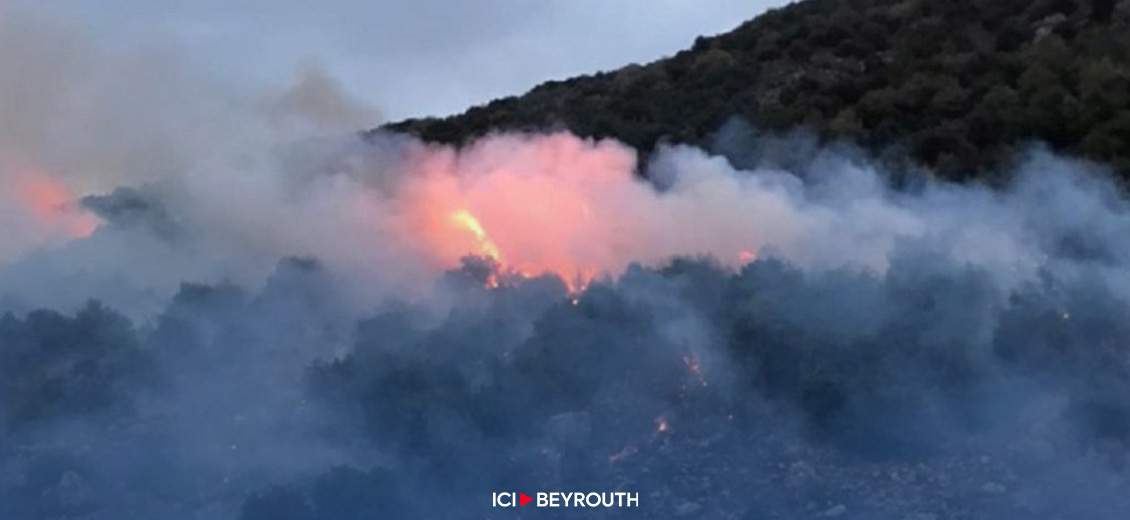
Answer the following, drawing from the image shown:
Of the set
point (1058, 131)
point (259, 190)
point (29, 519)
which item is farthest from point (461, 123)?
point (29, 519)

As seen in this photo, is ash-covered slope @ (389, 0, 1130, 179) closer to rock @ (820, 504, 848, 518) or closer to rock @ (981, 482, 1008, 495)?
rock @ (981, 482, 1008, 495)

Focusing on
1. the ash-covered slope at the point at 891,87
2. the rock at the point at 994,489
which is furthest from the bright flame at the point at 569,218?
the rock at the point at 994,489

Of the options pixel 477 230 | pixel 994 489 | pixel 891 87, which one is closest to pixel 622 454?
pixel 994 489

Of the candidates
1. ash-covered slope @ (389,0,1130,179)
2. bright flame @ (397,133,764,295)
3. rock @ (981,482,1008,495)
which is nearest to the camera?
rock @ (981,482,1008,495)

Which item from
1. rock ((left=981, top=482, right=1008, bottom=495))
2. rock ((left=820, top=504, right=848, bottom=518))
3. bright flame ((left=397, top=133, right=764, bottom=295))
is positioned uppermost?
bright flame ((left=397, top=133, right=764, bottom=295))

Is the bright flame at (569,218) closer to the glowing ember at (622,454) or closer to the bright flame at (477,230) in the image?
the bright flame at (477,230)

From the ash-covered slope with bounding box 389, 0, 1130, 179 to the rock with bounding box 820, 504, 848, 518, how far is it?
1435cm

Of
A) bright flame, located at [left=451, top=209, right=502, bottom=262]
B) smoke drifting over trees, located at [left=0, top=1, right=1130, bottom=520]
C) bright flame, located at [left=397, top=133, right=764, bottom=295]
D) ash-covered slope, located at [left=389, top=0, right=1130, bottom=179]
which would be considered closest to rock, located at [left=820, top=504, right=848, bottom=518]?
smoke drifting over trees, located at [left=0, top=1, right=1130, bottom=520]

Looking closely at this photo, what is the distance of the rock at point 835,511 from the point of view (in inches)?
827

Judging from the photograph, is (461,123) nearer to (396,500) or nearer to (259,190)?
(259,190)

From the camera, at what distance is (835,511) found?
21078 millimetres

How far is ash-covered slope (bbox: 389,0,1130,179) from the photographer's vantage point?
3681 centimetres

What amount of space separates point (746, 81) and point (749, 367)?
23.5m

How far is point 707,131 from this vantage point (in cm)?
4288
